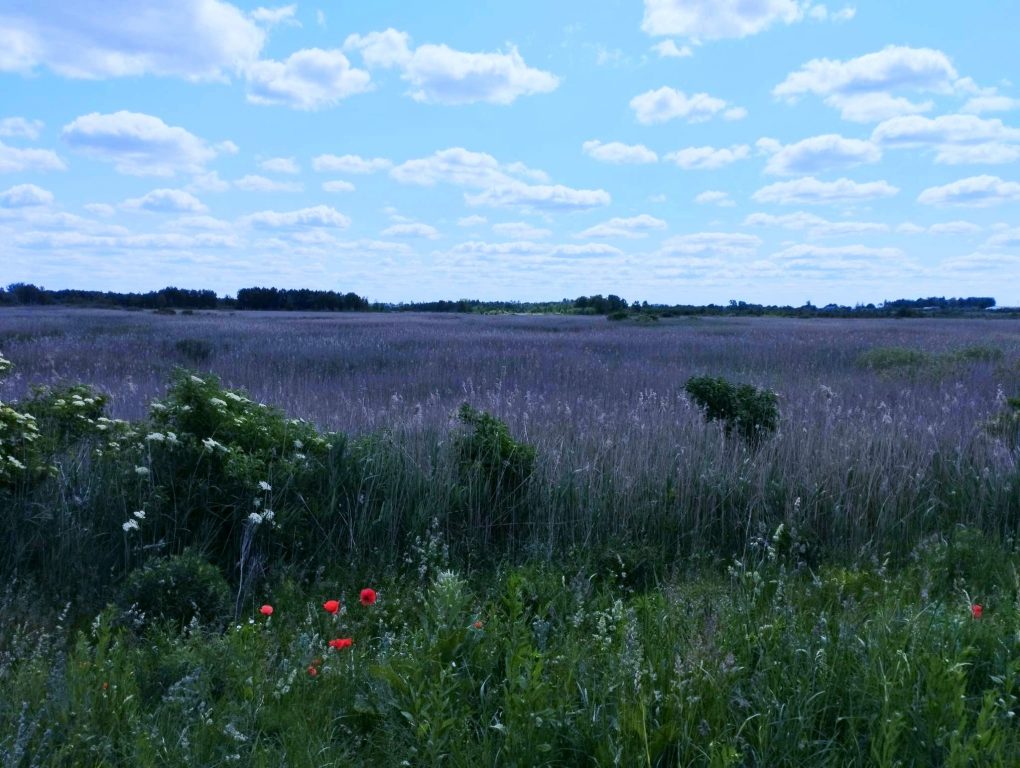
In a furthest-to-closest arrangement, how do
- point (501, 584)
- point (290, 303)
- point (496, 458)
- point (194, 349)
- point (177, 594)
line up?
point (290, 303) → point (194, 349) → point (496, 458) → point (501, 584) → point (177, 594)

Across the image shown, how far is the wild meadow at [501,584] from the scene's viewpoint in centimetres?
315

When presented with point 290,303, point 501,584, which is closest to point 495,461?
point 501,584

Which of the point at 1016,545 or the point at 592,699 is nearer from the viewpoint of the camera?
the point at 592,699

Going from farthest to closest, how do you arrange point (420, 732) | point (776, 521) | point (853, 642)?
1. point (776, 521)
2. point (853, 642)
3. point (420, 732)

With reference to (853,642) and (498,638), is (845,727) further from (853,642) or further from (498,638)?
(498,638)

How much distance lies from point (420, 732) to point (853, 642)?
182cm

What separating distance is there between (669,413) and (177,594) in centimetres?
542

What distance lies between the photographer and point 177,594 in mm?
4527

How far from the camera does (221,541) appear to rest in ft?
18.4

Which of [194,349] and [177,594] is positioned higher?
[194,349]

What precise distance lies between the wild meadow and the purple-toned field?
5 centimetres

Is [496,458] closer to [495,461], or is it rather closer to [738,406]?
[495,461]

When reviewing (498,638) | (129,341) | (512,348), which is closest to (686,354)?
(512,348)

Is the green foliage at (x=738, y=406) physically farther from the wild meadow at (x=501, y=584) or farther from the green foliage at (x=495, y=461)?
the green foliage at (x=495, y=461)
